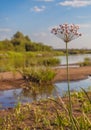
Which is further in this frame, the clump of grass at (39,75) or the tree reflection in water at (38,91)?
the clump of grass at (39,75)

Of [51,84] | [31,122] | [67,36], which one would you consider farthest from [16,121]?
[51,84]

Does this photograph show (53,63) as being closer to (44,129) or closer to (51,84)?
(51,84)

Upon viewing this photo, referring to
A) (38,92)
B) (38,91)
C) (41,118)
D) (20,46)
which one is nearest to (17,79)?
(38,91)

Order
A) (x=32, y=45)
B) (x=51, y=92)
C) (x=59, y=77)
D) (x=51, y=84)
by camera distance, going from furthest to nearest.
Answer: (x=32, y=45)
(x=59, y=77)
(x=51, y=84)
(x=51, y=92)

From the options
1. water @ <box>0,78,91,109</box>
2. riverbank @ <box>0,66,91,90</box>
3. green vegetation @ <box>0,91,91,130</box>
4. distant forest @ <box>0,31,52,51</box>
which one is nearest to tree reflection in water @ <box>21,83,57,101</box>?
water @ <box>0,78,91,109</box>

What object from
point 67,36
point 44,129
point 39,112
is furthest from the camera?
point 39,112

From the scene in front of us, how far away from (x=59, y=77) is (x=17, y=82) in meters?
2.85

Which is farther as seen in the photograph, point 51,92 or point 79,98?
point 51,92

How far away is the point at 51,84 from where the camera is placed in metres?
16.7

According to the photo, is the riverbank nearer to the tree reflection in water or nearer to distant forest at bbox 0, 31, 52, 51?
the tree reflection in water

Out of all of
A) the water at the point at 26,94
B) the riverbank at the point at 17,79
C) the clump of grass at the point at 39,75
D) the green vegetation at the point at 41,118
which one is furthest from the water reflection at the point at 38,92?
the green vegetation at the point at 41,118

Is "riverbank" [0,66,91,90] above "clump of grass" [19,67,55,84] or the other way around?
the other way around

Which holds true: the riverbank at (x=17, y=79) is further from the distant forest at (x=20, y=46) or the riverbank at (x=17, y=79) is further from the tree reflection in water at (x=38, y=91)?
the distant forest at (x=20, y=46)

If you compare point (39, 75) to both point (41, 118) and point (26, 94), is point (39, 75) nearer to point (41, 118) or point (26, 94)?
point (26, 94)
